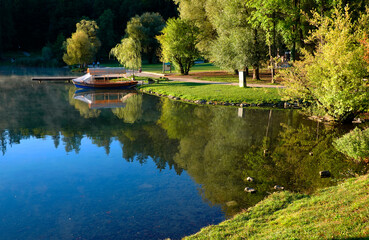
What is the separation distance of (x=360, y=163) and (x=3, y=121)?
2425 centimetres

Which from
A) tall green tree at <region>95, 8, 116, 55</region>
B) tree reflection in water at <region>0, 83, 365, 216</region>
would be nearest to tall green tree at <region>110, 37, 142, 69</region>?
tree reflection in water at <region>0, 83, 365, 216</region>

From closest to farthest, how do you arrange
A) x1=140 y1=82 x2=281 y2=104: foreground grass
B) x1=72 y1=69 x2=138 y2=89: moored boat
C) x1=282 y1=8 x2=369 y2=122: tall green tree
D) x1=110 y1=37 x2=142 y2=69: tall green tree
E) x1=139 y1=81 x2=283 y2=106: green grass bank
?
1. x1=282 y1=8 x2=369 y2=122: tall green tree
2. x1=139 y1=81 x2=283 y2=106: green grass bank
3. x1=140 y1=82 x2=281 y2=104: foreground grass
4. x1=72 y1=69 x2=138 y2=89: moored boat
5. x1=110 y1=37 x2=142 y2=69: tall green tree

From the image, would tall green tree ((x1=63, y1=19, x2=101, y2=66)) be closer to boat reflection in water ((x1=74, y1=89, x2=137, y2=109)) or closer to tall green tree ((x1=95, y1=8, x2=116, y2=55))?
tall green tree ((x1=95, y1=8, x2=116, y2=55))

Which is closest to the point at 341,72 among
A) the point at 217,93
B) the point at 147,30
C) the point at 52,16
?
the point at 217,93

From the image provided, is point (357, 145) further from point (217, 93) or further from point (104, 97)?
point (104, 97)

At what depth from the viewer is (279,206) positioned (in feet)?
36.2

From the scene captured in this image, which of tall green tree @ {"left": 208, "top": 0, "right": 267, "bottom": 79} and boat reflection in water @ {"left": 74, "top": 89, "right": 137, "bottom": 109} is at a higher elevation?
tall green tree @ {"left": 208, "top": 0, "right": 267, "bottom": 79}

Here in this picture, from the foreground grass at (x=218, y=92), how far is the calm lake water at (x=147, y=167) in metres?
2.68

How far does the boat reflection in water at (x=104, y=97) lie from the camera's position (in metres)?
33.7

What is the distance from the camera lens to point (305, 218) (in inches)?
345

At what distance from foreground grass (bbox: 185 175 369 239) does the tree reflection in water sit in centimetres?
134

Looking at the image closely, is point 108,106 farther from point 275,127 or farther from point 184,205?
point 184,205

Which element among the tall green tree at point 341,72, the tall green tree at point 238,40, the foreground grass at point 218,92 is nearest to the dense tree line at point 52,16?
the tall green tree at point 238,40

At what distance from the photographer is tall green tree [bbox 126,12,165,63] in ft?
254
